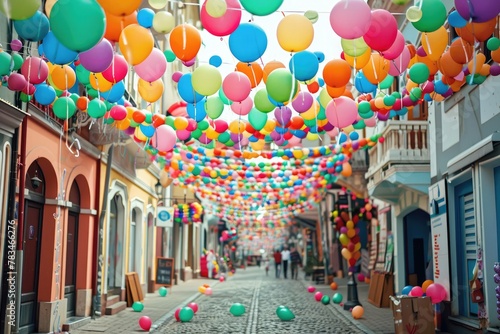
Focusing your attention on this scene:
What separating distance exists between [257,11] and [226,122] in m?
5.21

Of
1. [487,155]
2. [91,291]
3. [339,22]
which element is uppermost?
[339,22]

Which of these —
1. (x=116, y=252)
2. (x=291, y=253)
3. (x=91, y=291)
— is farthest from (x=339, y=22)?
(x=291, y=253)

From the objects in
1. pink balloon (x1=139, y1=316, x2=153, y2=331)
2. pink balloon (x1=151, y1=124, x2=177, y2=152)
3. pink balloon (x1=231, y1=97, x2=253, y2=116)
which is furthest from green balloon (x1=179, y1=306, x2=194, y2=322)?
pink balloon (x1=231, y1=97, x2=253, y2=116)

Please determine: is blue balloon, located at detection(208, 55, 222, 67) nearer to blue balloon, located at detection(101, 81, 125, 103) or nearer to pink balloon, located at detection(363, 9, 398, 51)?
blue balloon, located at detection(101, 81, 125, 103)

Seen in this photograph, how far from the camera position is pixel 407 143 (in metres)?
15.7

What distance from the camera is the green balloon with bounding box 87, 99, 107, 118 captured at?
972cm

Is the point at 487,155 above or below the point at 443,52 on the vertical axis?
below

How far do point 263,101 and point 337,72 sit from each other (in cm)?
146

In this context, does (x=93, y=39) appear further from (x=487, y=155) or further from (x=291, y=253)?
(x=291, y=253)

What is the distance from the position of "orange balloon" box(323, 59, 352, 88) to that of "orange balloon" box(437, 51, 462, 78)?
1400 millimetres

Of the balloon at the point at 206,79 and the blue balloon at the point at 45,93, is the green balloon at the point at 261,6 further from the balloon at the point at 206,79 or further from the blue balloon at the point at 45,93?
the blue balloon at the point at 45,93

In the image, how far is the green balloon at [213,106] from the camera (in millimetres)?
9695

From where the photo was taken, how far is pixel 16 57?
320 inches

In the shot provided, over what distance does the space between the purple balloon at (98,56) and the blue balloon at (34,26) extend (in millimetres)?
453
